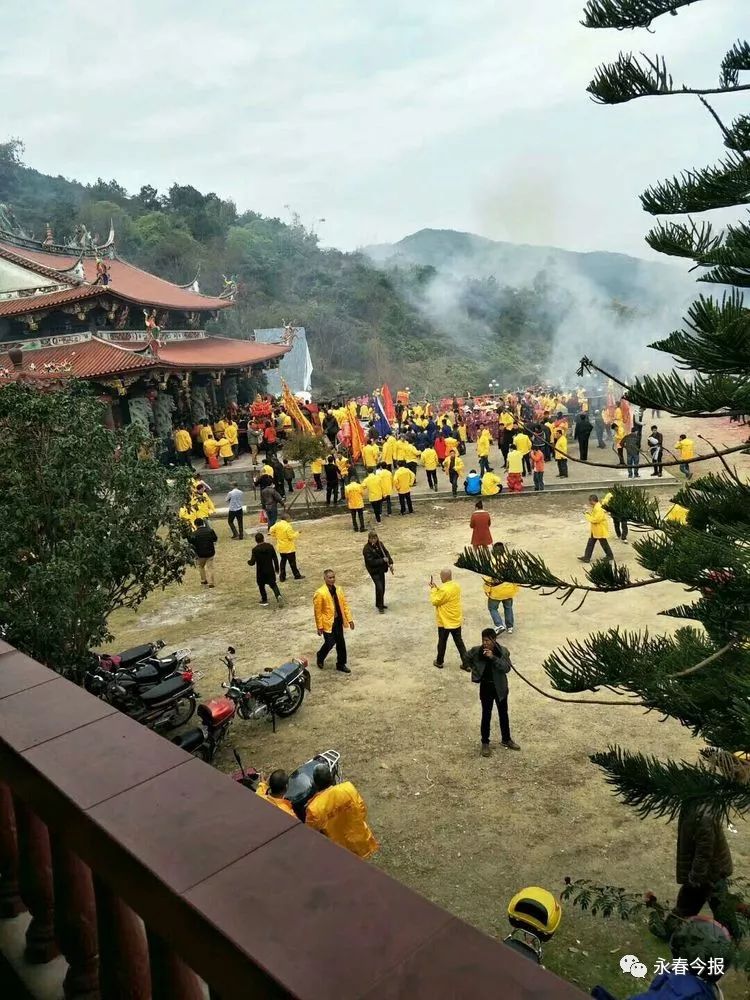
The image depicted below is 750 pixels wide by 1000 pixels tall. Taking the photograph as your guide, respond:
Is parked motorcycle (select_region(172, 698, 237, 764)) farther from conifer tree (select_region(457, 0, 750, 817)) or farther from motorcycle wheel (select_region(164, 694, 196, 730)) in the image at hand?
conifer tree (select_region(457, 0, 750, 817))

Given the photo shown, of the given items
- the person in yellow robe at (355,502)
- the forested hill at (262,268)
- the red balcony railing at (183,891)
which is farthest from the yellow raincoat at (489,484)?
the forested hill at (262,268)

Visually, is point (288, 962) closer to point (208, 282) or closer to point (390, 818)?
point (390, 818)

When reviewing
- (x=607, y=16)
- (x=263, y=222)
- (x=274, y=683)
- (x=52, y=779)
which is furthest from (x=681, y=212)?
(x=263, y=222)

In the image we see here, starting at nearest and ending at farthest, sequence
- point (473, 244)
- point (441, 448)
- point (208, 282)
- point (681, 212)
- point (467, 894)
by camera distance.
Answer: point (681, 212) < point (467, 894) < point (441, 448) < point (208, 282) < point (473, 244)

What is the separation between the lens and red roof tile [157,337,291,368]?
75.2ft

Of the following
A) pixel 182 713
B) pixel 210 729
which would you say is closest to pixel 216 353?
pixel 182 713

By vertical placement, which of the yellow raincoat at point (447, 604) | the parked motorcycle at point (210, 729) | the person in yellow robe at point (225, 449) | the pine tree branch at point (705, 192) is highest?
the pine tree branch at point (705, 192)

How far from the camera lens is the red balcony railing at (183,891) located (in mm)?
1070

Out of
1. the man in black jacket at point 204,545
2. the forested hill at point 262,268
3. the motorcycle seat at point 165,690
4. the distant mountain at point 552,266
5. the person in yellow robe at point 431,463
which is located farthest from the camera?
the distant mountain at point 552,266

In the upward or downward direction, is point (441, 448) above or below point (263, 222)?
below

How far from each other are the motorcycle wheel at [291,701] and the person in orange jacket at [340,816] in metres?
2.36

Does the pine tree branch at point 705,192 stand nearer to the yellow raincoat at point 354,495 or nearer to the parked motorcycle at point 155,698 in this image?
the parked motorcycle at point 155,698

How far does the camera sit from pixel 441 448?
18.5 meters

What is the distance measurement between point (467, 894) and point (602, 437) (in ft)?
59.9
